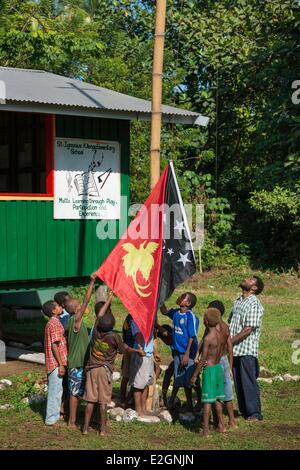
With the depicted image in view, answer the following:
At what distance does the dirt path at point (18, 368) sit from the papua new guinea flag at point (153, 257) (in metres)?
4.17

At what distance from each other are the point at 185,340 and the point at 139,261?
110 centimetres

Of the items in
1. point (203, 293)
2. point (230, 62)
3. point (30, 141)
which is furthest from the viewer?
point (230, 62)

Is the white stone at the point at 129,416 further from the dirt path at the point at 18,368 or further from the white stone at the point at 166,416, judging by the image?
the dirt path at the point at 18,368

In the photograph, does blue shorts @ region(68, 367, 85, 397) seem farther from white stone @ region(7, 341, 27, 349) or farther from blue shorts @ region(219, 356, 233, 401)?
white stone @ region(7, 341, 27, 349)

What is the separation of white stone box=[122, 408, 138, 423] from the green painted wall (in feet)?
12.7

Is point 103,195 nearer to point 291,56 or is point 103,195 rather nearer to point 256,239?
point 291,56

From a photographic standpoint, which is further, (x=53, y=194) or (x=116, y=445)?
(x=53, y=194)

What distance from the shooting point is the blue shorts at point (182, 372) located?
9711 millimetres

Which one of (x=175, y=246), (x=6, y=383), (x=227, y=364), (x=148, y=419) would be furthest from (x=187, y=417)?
(x=6, y=383)

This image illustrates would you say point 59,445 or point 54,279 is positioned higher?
point 54,279

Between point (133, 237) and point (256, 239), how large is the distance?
1904 cm

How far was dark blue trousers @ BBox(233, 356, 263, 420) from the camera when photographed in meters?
9.61

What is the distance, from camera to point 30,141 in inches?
614

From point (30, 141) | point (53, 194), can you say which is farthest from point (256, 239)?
point (53, 194)
